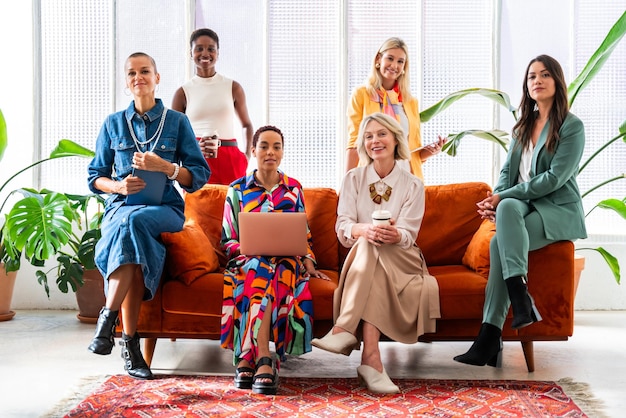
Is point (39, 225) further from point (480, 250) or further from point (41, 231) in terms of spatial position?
point (480, 250)

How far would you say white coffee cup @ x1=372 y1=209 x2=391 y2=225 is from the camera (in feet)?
10.2

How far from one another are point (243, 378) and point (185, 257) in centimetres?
59

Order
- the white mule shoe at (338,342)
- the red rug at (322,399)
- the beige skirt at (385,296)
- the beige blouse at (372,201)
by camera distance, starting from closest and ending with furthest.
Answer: the red rug at (322,399), the white mule shoe at (338,342), the beige skirt at (385,296), the beige blouse at (372,201)

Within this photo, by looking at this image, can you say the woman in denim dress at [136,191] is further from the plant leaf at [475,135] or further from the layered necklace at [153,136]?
the plant leaf at [475,135]

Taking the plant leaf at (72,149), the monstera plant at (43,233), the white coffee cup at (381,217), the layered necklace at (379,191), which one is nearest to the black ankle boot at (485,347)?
the white coffee cup at (381,217)

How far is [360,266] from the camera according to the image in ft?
10.2

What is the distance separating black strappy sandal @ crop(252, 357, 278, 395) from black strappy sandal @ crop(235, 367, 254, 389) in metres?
0.03

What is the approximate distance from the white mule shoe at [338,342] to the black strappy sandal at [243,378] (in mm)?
281

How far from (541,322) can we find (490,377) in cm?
32

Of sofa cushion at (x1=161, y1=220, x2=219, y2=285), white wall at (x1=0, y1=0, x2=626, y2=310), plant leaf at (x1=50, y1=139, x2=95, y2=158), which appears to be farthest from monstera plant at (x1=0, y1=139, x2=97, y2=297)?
sofa cushion at (x1=161, y1=220, x2=219, y2=285)

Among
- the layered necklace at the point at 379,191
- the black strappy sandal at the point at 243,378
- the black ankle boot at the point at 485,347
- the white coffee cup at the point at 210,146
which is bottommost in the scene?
the black strappy sandal at the point at 243,378

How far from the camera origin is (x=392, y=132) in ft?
11.0

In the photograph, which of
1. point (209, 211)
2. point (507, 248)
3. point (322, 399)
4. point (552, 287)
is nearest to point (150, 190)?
point (209, 211)

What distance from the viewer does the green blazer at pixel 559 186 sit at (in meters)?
3.20
